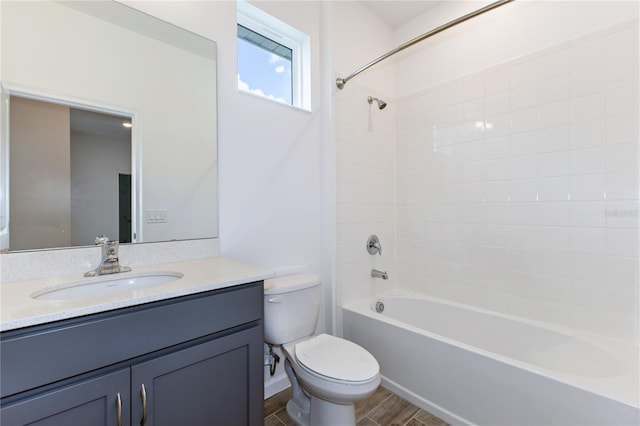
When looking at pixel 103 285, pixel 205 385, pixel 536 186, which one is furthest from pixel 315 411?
pixel 536 186

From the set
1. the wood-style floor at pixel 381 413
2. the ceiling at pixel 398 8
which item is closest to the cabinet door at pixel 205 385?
the wood-style floor at pixel 381 413

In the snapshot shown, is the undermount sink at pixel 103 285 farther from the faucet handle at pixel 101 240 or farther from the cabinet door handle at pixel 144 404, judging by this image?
the cabinet door handle at pixel 144 404

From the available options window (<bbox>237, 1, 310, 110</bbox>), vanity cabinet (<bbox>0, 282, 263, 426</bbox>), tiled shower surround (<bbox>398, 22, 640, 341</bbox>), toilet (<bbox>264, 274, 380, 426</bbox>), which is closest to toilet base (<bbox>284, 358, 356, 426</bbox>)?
toilet (<bbox>264, 274, 380, 426</bbox>)

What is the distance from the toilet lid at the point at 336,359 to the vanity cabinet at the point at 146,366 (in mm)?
296

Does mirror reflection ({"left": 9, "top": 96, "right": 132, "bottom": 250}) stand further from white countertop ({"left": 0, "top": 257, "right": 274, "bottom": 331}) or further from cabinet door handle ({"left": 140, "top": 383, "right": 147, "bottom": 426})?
cabinet door handle ({"left": 140, "top": 383, "right": 147, "bottom": 426})

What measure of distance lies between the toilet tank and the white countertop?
291mm

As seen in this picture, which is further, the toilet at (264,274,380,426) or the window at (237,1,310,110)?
the window at (237,1,310,110)

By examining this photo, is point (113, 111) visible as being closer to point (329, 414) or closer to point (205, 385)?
point (205, 385)

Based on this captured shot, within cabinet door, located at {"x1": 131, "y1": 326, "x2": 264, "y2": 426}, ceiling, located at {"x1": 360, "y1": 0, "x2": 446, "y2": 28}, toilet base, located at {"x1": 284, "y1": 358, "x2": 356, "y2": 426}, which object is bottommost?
toilet base, located at {"x1": 284, "y1": 358, "x2": 356, "y2": 426}

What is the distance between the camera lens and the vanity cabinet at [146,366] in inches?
28.4

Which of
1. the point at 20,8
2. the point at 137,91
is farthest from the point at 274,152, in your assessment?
the point at 20,8

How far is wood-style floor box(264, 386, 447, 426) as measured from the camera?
1603 millimetres

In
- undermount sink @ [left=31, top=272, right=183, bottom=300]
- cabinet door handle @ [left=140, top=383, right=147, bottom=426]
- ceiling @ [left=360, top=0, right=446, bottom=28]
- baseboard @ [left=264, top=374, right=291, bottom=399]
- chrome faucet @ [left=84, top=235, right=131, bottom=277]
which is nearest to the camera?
cabinet door handle @ [left=140, top=383, right=147, bottom=426]

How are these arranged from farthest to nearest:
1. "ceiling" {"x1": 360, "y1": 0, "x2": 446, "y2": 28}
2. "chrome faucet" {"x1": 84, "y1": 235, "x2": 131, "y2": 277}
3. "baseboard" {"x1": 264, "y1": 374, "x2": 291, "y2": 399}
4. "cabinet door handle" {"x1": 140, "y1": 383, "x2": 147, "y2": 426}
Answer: "ceiling" {"x1": 360, "y1": 0, "x2": 446, "y2": 28} < "baseboard" {"x1": 264, "y1": 374, "x2": 291, "y2": 399} < "chrome faucet" {"x1": 84, "y1": 235, "x2": 131, "y2": 277} < "cabinet door handle" {"x1": 140, "y1": 383, "x2": 147, "y2": 426}
